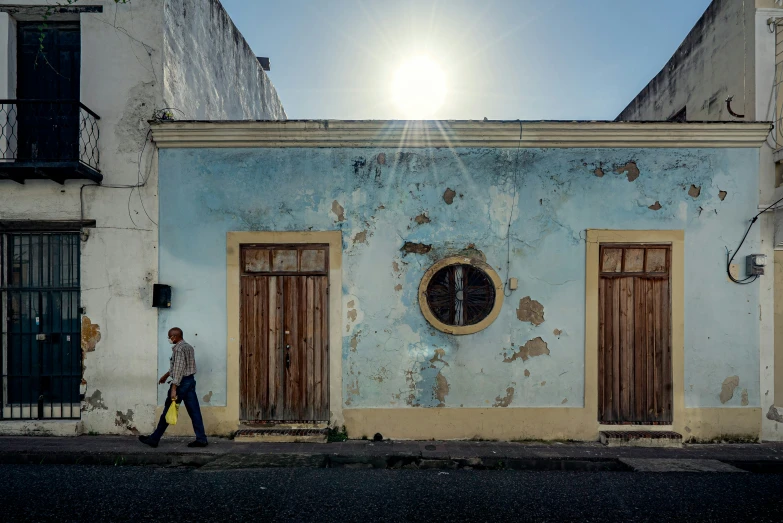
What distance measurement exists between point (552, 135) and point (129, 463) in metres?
6.82

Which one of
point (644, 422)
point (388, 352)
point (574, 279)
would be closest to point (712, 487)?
point (644, 422)

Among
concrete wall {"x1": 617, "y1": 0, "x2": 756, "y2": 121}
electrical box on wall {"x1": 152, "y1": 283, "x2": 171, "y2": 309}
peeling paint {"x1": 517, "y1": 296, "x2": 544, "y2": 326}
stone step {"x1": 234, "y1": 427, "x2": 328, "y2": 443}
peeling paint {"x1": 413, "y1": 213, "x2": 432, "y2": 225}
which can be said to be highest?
concrete wall {"x1": 617, "y1": 0, "x2": 756, "y2": 121}

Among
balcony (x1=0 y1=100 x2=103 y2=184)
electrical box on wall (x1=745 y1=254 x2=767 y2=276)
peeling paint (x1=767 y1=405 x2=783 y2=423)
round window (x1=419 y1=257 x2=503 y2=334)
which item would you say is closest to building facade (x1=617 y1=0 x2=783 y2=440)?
peeling paint (x1=767 y1=405 x2=783 y2=423)

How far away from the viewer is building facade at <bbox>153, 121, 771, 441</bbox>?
246 inches

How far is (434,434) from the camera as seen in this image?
6188mm

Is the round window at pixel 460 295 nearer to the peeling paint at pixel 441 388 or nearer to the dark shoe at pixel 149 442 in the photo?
the peeling paint at pixel 441 388

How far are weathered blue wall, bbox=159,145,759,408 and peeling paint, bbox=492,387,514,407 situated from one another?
0.06ft

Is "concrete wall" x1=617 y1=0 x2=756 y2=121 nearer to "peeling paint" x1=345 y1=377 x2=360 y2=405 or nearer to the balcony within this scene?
"peeling paint" x1=345 y1=377 x2=360 y2=405

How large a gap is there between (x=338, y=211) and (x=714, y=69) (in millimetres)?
6741

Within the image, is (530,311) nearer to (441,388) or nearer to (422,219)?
(441,388)

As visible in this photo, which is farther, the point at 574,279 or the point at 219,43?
the point at 219,43

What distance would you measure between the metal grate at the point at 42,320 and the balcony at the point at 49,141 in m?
0.97

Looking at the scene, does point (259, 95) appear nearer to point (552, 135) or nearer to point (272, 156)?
point (272, 156)

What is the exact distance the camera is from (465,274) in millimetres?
6363
